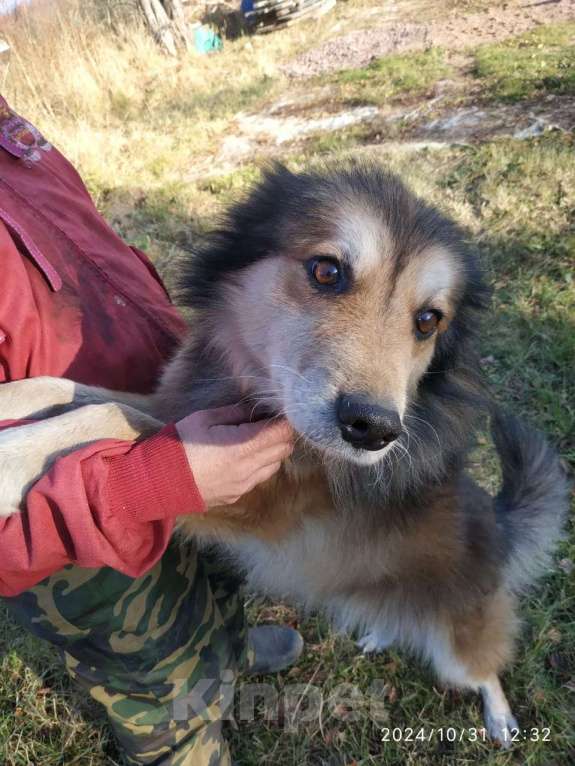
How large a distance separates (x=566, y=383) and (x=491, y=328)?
586 mm

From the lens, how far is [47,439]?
4.69 ft

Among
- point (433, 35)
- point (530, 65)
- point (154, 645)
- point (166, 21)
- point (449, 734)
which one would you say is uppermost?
point (166, 21)

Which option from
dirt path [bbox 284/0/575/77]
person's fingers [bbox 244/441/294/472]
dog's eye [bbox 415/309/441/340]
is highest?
dirt path [bbox 284/0/575/77]

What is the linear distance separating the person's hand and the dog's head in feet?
0.32

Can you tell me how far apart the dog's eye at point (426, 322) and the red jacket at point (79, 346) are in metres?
0.84

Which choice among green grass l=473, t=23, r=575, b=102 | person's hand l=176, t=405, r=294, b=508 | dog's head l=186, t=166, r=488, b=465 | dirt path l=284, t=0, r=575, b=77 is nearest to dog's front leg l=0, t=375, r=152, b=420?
person's hand l=176, t=405, r=294, b=508

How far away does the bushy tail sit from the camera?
2.33 metres

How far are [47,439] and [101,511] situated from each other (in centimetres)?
34

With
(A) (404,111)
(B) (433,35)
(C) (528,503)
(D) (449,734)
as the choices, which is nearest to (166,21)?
(B) (433,35)

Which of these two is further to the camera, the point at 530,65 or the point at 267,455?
the point at 530,65

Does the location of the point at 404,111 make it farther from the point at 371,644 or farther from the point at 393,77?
the point at 371,644

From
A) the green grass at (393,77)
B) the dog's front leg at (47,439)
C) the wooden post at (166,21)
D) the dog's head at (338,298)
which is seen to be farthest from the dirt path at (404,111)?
the dog's front leg at (47,439)

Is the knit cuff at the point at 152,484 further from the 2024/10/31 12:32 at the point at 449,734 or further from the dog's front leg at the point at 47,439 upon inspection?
the 2024/10/31 12:32 at the point at 449,734

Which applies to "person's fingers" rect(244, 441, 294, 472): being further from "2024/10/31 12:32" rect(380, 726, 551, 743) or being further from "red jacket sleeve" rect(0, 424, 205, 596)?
"2024/10/31 12:32" rect(380, 726, 551, 743)
